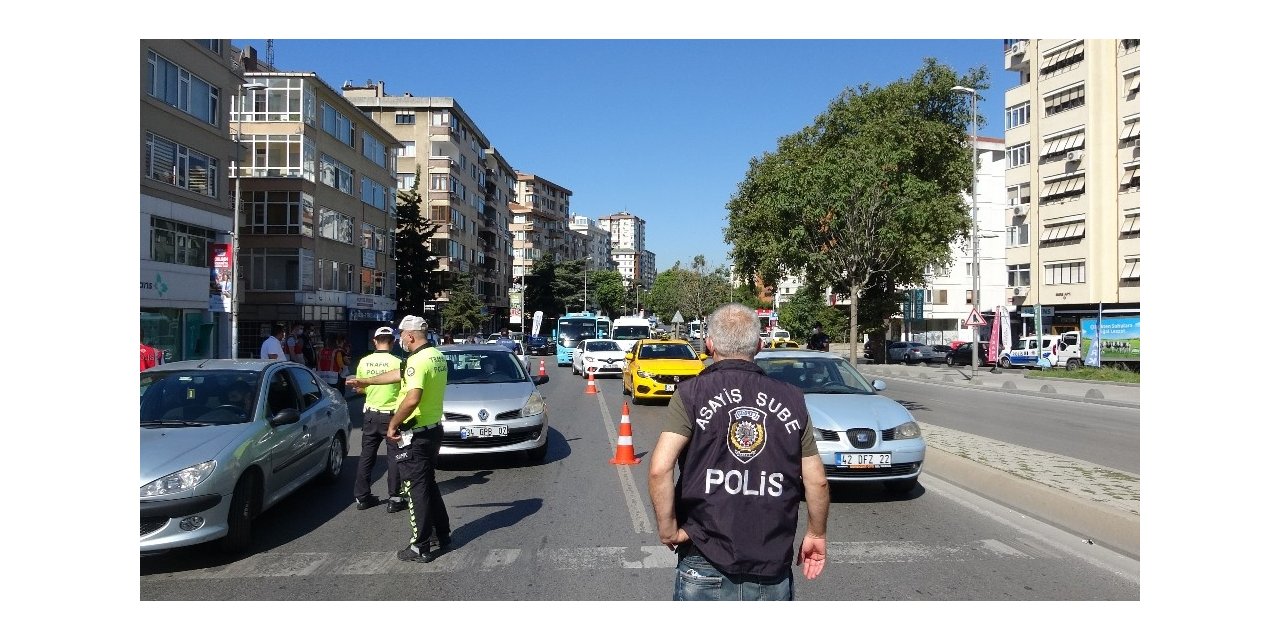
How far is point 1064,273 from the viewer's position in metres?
49.5

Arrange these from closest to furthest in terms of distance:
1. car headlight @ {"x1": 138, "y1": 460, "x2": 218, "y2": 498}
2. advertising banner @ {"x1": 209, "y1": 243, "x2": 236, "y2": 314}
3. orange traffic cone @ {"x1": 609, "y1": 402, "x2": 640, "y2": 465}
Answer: car headlight @ {"x1": 138, "y1": 460, "x2": 218, "y2": 498} → orange traffic cone @ {"x1": 609, "y1": 402, "x2": 640, "y2": 465} → advertising banner @ {"x1": 209, "y1": 243, "x2": 236, "y2": 314}

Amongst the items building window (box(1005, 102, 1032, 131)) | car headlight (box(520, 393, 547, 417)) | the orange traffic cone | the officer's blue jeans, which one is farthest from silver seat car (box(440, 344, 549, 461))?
building window (box(1005, 102, 1032, 131))

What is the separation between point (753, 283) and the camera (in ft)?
146

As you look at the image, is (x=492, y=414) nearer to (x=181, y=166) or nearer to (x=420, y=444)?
(x=420, y=444)

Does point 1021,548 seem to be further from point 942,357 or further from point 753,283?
point 942,357

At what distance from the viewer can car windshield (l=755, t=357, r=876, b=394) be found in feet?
32.3

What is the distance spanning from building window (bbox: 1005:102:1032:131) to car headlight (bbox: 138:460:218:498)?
53.5 metres

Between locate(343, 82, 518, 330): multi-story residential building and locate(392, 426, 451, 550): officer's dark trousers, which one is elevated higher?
locate(343, 82, 518, 330): multi-story residential building

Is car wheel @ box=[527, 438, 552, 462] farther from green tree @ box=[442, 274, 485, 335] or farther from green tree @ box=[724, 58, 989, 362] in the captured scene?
green tree @ box=[442, 274, 485, 335]

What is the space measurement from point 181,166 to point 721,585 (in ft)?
95.2
